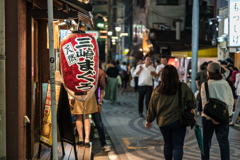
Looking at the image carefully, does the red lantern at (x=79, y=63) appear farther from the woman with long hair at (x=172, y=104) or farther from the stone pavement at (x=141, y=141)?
the stone pavement at (x=141, y=141)

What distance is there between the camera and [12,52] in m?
5.55

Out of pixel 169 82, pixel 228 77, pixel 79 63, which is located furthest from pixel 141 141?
pixel 228 77

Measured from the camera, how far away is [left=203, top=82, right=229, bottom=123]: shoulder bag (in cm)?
584

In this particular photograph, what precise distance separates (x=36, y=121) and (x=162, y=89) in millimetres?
3573

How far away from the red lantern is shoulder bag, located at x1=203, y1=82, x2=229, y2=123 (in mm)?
2203

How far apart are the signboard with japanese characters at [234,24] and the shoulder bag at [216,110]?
4176mm

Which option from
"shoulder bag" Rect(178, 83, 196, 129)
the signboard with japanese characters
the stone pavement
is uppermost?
the signboard with japanese characters

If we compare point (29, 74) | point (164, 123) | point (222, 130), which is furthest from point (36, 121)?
point (222, 130)

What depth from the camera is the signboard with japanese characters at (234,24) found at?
9625 mm

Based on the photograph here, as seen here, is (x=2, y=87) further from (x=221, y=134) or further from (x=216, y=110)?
(x=221, y=134)

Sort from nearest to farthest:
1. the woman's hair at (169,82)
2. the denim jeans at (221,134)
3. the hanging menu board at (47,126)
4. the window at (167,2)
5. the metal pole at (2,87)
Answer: the metal pole at (2,87) → the woman's hair at (169,82) → the denim jeans at (221,134) → the hanging menu board at (47,126) → the window at (167,2)

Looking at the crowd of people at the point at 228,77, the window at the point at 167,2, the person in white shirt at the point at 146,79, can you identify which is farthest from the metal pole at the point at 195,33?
A: the window at the point at 167,2

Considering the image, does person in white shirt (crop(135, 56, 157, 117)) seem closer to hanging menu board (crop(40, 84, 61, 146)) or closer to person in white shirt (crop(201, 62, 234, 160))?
hanging menu board (crop(40, 84, 61, 146))

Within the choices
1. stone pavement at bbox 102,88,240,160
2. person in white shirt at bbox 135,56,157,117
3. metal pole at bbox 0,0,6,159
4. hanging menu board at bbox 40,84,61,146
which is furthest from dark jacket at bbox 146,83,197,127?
person in white shirt at bbox 135,56,157,117
